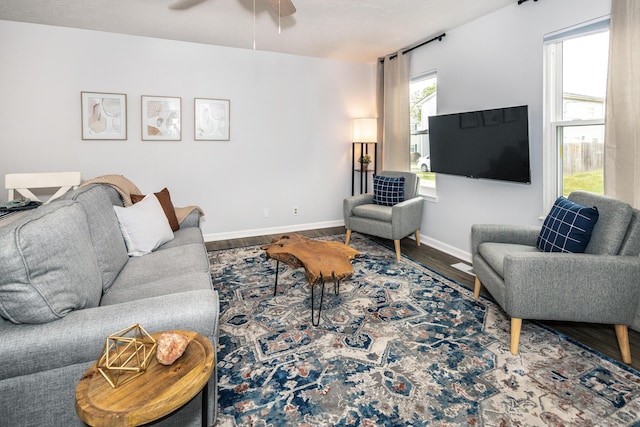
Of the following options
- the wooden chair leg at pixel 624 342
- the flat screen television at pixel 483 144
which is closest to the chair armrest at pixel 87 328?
the wooden chair leg at pixel 624 342

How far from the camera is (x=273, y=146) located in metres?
4.98

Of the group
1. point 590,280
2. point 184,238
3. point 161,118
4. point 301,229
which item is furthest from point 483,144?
point 161,118

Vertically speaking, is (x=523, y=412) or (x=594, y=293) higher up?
(x=594, y=293)

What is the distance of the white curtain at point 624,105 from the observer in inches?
92.4

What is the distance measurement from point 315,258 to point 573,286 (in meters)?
1.58

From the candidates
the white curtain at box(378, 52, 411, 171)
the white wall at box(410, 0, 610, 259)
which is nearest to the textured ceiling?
the white wall at box(410, 0, 610, 259)

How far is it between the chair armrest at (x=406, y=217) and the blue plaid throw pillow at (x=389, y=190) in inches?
7.2

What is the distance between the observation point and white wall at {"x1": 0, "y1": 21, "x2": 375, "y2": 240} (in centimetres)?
379

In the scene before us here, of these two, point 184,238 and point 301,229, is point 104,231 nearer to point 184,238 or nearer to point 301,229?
point 184,238

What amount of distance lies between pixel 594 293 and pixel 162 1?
3.95 m

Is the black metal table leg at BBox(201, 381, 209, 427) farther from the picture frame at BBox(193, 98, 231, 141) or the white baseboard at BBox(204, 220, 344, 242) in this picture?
the picture frame at BBox(193, 98, 231, 141)

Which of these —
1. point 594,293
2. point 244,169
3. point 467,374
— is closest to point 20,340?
point 467,374

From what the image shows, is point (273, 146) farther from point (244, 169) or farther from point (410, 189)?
point (410, 189)

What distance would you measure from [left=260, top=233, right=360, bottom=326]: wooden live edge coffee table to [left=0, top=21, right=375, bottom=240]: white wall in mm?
2034
